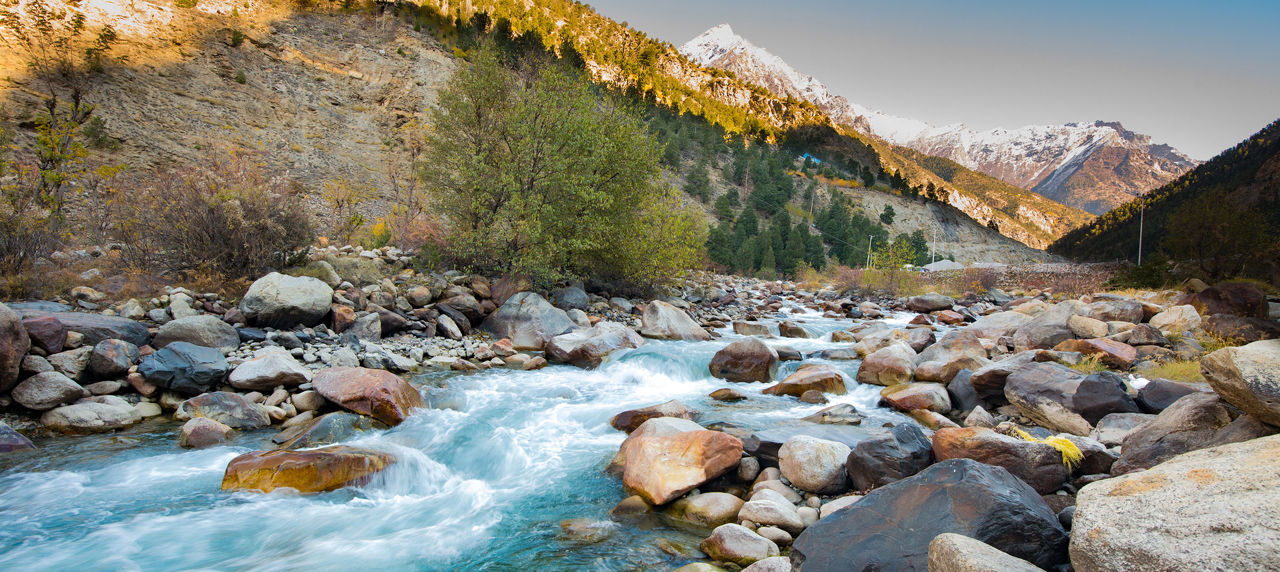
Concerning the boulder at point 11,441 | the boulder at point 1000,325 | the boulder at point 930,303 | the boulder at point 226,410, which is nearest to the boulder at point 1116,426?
the boulder at point 1000,325

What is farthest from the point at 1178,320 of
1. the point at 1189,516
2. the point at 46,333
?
the point at 46,333

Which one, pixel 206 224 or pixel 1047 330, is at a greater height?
pixel 206 224

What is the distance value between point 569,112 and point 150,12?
3028 cm

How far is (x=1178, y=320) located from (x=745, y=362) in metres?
9.35

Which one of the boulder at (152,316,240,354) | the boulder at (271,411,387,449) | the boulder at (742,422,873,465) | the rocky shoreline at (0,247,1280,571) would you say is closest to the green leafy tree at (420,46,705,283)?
the rocky shoreline at (0,247,1280,571)

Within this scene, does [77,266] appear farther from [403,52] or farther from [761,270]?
[761,270]

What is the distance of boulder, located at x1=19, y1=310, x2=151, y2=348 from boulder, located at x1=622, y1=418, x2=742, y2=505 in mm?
8088

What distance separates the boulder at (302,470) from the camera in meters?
5.48

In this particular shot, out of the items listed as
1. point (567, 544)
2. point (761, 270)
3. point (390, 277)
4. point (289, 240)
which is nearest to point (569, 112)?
point (390, 277)

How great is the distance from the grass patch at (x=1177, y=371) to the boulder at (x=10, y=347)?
52.3 feet

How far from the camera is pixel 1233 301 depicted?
455 inches

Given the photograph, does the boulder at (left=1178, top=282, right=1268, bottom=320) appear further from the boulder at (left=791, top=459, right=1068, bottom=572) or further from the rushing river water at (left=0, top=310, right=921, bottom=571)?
the boulder at (left=791, top=459, right=1068, bottom=572)

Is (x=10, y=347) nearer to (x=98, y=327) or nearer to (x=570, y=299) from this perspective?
(x=98, y=327)

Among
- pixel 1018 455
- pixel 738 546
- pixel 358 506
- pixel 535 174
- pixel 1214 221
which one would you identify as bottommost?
pixel 358 506
